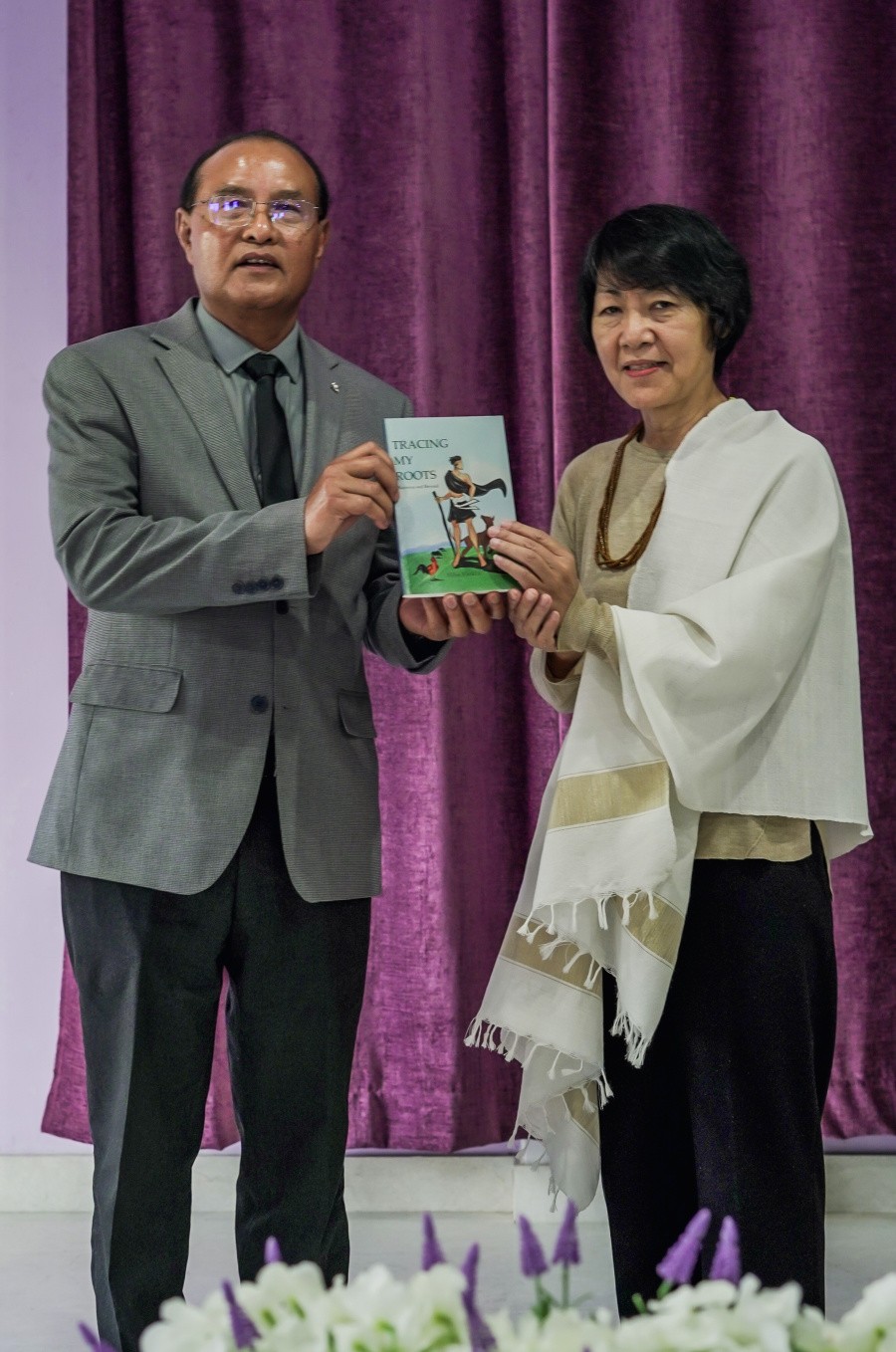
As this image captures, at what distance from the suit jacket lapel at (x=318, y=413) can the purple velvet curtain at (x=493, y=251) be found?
87cm

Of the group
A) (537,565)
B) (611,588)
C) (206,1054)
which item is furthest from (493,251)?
(206,1054)

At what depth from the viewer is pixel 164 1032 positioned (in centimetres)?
191

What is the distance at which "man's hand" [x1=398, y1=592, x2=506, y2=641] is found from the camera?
1869 mm

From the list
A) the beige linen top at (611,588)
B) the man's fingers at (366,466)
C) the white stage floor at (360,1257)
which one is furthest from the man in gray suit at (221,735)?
the white stage floor at (360,1257)

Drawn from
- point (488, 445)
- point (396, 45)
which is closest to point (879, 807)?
point (488, 445)

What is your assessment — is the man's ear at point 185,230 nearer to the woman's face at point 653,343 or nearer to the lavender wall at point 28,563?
the woman's face at point 653,343

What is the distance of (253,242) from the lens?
6.53 feet

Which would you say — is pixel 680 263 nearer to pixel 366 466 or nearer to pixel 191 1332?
pixel 366 466

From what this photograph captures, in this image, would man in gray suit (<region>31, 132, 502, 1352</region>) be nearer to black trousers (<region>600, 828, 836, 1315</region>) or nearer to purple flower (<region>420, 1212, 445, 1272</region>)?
black trousers (<region>600, 828, 836, 1315</region>)

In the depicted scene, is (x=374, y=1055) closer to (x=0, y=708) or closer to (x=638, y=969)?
(x=0, y=708)

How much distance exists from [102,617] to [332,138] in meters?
1.52

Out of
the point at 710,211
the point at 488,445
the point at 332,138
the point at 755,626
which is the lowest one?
the point at 755,626

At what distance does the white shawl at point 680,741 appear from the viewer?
5.86ft

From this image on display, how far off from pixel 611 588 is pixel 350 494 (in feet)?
1.28
